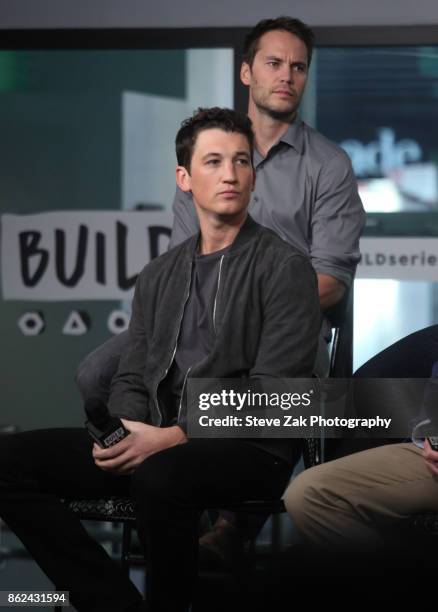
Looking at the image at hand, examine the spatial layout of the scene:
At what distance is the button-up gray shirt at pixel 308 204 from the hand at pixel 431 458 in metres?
0.77

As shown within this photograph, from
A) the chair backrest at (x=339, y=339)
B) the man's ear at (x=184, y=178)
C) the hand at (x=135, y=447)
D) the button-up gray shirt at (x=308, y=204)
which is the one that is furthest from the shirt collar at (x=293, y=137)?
the hand at (x=135, y=447)

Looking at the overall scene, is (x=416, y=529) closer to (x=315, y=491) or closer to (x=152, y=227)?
(x=315, y=491)

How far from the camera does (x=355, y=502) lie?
292 centimetres

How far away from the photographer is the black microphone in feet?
9.32

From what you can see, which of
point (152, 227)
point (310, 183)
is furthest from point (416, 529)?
point (152, 227)

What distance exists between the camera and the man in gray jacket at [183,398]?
2.73 metres

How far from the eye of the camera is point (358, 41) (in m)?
4.88

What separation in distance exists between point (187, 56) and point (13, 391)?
1674mm

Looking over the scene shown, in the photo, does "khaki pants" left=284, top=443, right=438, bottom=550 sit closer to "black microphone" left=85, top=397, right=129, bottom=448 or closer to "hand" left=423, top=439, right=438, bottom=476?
"hand" left=423, top=439, right=438, bottom=476

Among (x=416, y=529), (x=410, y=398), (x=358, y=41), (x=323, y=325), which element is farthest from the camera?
(x=358, y=41)

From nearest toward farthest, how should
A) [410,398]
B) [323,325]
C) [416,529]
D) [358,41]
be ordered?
[416,529] → [410,398] → [323,325] → [358,41]

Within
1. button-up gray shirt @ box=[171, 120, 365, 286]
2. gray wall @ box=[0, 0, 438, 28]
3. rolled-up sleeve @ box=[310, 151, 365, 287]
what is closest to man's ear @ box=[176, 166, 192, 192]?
button-up gray shirt @ box=[171, 120, 365, 286]

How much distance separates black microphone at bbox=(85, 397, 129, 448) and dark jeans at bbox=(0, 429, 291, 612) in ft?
0.36

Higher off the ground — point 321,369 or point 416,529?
point 321,369
